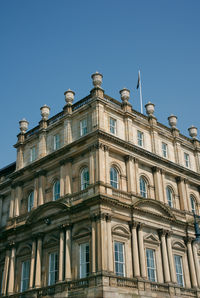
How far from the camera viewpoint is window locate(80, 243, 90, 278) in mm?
29500

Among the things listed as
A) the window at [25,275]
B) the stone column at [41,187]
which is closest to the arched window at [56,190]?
the stone column at [41,187]

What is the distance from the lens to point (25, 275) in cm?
3441

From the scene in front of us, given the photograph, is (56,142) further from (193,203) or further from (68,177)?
(193,203)

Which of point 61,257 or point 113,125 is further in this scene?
point 113,125

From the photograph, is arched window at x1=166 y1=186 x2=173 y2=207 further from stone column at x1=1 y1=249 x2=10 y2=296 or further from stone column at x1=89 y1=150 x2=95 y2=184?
stone column at x1=1 y1=249 x2=10 y2=296

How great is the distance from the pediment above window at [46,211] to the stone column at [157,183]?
28.2 ft

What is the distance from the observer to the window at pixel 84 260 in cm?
2950

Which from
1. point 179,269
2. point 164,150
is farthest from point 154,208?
point 164,150

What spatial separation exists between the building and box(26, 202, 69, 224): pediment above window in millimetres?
84

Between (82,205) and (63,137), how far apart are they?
8.00 m

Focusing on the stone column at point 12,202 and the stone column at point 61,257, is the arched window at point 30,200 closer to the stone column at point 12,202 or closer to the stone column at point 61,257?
the stone column at point 12,202

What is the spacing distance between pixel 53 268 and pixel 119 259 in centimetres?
559

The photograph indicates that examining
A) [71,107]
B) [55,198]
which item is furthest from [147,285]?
[71,107]

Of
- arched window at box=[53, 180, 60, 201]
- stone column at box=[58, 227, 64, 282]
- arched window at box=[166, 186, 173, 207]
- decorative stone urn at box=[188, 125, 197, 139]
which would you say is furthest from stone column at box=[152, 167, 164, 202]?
decorative stone urn at box=[188, 125, 197, 139]
